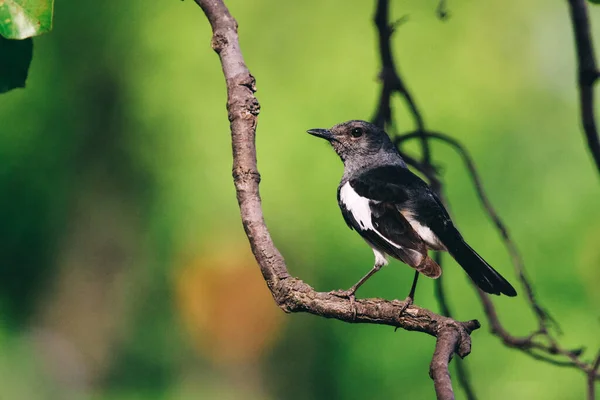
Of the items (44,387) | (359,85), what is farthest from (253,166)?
(44,387)

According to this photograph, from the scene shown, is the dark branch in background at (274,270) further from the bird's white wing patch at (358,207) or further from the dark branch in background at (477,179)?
the dark branch in background at (477,179)

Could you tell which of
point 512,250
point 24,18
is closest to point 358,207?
point 512,250

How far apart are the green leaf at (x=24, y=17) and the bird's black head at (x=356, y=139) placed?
1.86 m

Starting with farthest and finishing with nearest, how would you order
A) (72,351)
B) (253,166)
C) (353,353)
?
(72,351), (353,353), (253,166)

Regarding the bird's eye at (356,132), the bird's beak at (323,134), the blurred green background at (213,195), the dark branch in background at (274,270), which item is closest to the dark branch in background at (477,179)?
the bird's eye at (356,132)

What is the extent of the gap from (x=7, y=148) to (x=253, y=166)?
23.4 ft

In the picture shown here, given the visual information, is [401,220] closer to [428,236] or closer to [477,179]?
[428,236]

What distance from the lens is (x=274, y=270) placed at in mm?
2121

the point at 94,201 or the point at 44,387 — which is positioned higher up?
the point at 94,201

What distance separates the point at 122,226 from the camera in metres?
9.31

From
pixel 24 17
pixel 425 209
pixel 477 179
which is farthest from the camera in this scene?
pixel 477 179

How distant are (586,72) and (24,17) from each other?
2023mm

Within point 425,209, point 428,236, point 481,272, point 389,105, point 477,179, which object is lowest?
point 481,272

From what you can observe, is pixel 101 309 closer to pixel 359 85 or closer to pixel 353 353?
pixel 353 353
